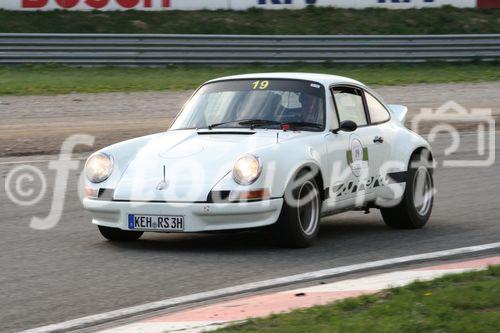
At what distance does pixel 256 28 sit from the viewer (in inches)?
1154

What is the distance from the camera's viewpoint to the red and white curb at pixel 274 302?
19.7 feet

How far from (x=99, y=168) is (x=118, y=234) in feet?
1.83

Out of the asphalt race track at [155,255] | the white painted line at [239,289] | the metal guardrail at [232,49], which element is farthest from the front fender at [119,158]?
the metal guardrail at [232,49]

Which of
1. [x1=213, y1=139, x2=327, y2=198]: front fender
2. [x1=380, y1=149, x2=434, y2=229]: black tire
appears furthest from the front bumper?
[x1=380, y1=149, x2=434, y2=229]: black tire

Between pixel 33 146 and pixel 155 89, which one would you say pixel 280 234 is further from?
pixel 155 89

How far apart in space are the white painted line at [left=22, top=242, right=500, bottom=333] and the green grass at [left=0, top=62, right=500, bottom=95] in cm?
1380

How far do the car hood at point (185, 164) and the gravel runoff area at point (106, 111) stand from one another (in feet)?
21.3

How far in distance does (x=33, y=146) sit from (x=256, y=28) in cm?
1473

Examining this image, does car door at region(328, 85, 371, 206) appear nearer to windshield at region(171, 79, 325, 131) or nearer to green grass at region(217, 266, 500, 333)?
windshield at region(171, 79, 325, 131)

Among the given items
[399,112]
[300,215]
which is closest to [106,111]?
[399,112]

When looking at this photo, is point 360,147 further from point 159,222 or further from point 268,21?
point 268,21

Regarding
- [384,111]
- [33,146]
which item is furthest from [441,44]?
[384,111]

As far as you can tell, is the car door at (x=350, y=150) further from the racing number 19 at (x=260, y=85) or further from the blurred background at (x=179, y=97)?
the racing number 19 at (x=260, y=85)

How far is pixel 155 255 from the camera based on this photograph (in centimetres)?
820
